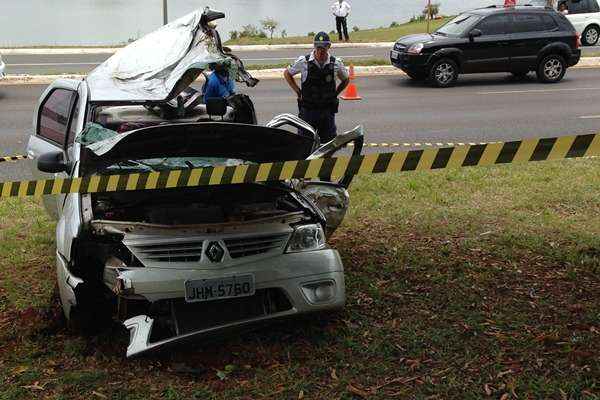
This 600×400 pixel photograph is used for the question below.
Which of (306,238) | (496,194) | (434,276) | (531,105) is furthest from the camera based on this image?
(531,105)

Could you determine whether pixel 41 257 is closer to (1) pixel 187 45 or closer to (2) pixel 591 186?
(1) pixel 187 45

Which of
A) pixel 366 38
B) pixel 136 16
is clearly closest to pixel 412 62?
pixel 366 38

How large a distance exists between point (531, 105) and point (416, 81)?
4329 mm

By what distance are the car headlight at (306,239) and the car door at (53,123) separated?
2.28 metres

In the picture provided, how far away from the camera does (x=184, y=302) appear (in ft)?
14.2

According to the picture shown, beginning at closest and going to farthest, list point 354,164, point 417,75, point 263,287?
point 263,287 < point 354,164 < point 417,75

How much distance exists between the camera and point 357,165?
448 cm

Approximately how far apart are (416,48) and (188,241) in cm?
1410

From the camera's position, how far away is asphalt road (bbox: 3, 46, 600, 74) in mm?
21000

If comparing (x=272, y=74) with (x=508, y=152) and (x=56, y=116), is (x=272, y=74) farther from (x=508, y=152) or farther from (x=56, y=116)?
(x=508, y=152)

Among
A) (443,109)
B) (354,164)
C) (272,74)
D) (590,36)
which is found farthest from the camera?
(590,36)

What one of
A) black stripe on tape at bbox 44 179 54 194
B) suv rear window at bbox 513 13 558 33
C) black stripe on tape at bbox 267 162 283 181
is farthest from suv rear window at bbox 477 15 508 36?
black stripe on tape at bbox 44 179 54 194

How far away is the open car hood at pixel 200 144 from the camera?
4.53 meters

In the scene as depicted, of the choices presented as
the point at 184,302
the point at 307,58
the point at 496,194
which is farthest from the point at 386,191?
the point at 184,302
